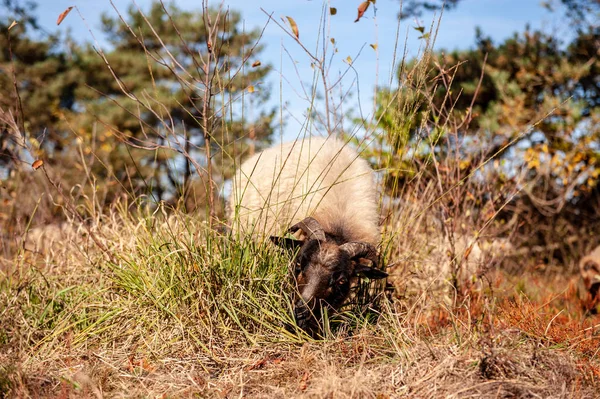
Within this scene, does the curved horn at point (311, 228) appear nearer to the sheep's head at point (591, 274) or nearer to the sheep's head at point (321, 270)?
the sheep's head at point (321, 270)

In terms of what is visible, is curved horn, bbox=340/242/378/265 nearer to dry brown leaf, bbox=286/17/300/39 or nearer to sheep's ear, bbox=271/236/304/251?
sheep's ear, bbox=271/236/304/251

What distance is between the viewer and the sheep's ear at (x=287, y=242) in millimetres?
3926

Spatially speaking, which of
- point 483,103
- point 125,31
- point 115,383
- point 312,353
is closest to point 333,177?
point 312,353

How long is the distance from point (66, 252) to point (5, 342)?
138 cm

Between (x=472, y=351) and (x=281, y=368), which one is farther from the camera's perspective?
(x=281, y=368)

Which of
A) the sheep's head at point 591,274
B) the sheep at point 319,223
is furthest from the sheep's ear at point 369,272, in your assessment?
the sheep's head at point 591,274

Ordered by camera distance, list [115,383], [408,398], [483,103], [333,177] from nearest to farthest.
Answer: [408,398], [115,383], [333,177], [483,103]

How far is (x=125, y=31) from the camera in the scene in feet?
79.3

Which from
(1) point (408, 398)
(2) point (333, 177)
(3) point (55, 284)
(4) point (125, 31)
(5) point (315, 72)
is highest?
(4) point (125, 31)

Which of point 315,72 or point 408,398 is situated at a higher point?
point 315,72

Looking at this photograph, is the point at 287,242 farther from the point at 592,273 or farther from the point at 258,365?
the point at 592,273

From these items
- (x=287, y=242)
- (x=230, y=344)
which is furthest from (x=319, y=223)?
(x=230, y=344)

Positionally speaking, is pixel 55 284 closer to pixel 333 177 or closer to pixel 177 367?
pixel 177 367

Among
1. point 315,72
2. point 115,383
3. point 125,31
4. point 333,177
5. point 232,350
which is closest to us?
point 115,383
